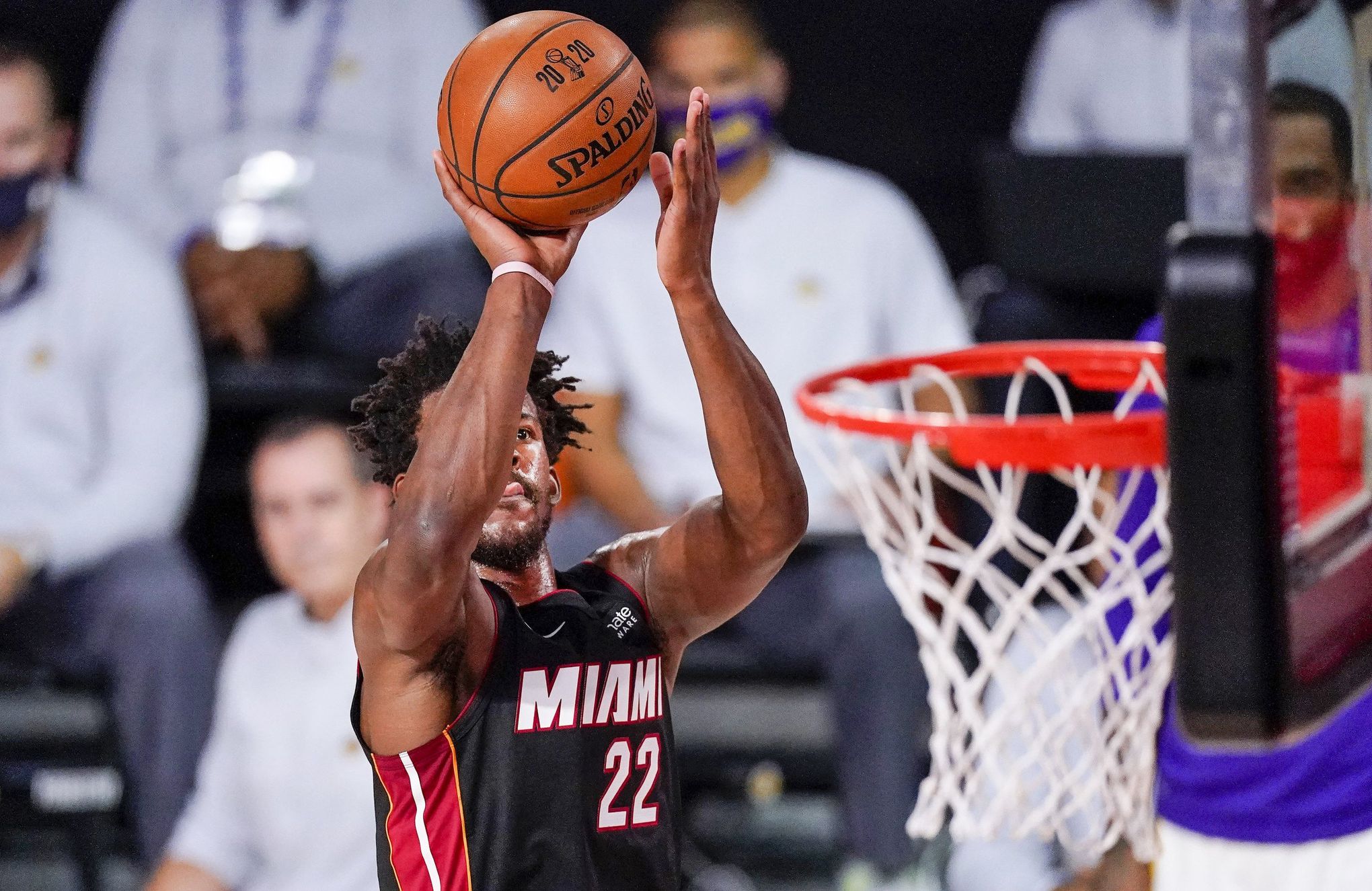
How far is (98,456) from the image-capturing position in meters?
5.28

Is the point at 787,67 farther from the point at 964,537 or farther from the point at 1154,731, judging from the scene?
the point at 1154,731

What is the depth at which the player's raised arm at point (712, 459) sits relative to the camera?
2.23 m

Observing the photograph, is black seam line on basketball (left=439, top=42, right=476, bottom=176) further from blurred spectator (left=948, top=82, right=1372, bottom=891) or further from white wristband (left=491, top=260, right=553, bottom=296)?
blurred spectator (left=948, top=82, right=1372, bottom=891)

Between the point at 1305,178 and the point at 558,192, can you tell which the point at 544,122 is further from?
the point at 1305,178

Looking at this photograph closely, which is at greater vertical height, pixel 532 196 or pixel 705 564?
pixel 532 196

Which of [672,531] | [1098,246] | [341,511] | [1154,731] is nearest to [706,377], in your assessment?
[672,531]

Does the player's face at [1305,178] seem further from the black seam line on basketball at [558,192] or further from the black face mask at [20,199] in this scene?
the black face mask at [20,199]

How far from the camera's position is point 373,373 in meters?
5.35

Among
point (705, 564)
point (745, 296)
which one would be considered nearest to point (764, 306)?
A: point (745, 296)

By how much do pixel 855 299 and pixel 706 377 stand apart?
292 cm

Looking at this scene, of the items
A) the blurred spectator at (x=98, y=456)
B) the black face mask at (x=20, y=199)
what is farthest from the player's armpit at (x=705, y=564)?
the black face mask at (x=20, y=199)

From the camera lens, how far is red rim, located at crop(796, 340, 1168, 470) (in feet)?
9.61

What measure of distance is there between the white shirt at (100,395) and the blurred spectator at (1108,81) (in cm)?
274

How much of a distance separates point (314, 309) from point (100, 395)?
711 mm
